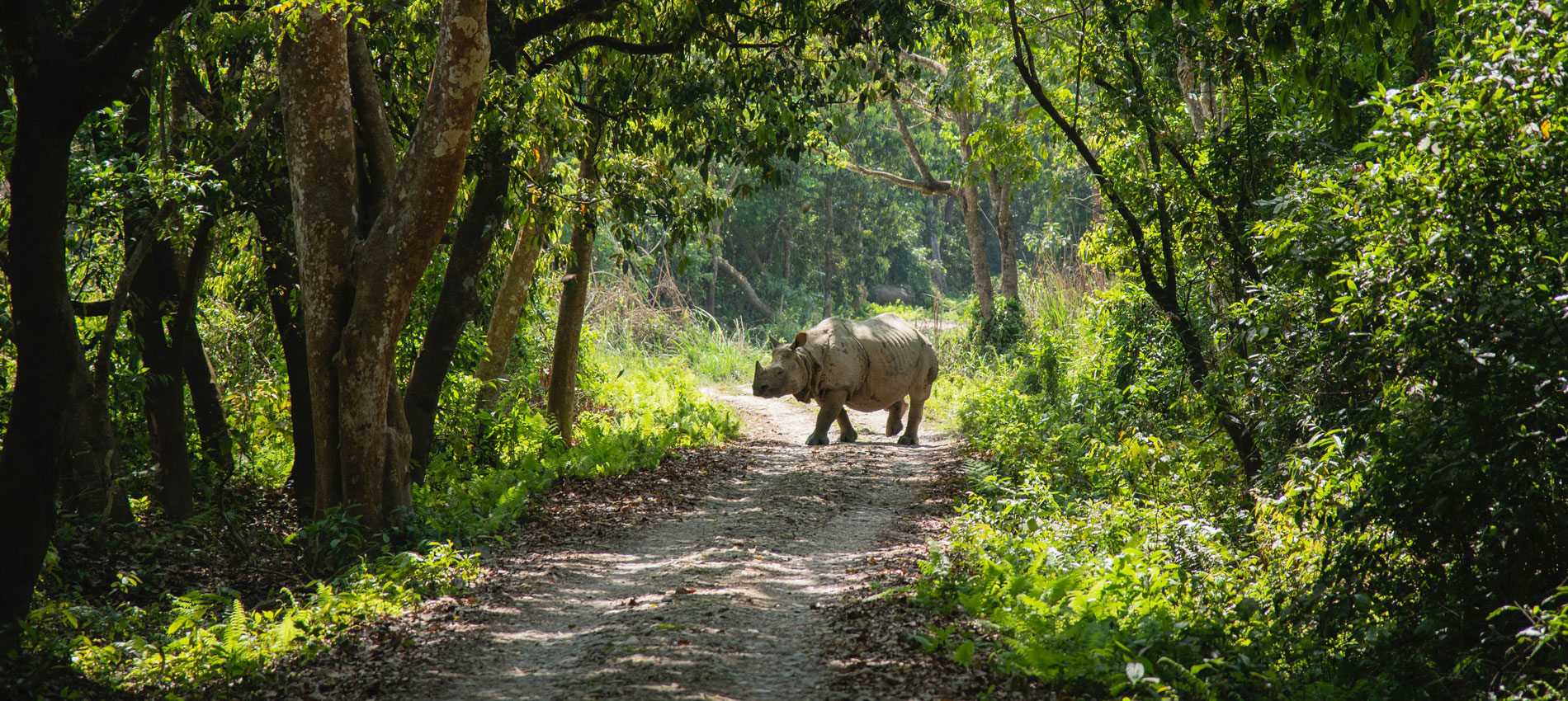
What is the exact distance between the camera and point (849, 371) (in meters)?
16.5

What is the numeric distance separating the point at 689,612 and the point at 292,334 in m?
5.60

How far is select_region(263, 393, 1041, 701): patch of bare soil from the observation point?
214 inches

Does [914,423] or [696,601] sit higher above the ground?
[914,423]

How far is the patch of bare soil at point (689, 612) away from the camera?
5.43 meters

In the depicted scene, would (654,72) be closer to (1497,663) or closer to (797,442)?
(797,442)

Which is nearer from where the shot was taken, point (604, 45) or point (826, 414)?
point (604, 45)

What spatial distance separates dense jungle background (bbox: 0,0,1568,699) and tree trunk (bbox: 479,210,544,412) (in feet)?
0.19

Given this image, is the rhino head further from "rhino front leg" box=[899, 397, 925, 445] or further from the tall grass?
the tall grass

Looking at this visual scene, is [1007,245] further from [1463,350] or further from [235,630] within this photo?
[235,630]

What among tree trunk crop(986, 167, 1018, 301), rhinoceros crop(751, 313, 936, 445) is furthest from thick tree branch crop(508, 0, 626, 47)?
tree trunk crop(986, 167, 1018, 301)

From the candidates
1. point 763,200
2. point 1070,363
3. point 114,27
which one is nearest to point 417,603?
point 114,27

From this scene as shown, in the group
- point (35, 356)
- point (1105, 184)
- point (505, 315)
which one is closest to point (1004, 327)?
point (505, 315)

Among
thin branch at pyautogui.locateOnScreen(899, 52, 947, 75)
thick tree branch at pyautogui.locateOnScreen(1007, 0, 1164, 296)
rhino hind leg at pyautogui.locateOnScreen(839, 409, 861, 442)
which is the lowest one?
rhino hind leg at pyautogui.locateOnScreen(839, 409, 861, 442)

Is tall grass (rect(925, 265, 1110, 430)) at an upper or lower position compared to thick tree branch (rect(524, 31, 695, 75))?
lower
